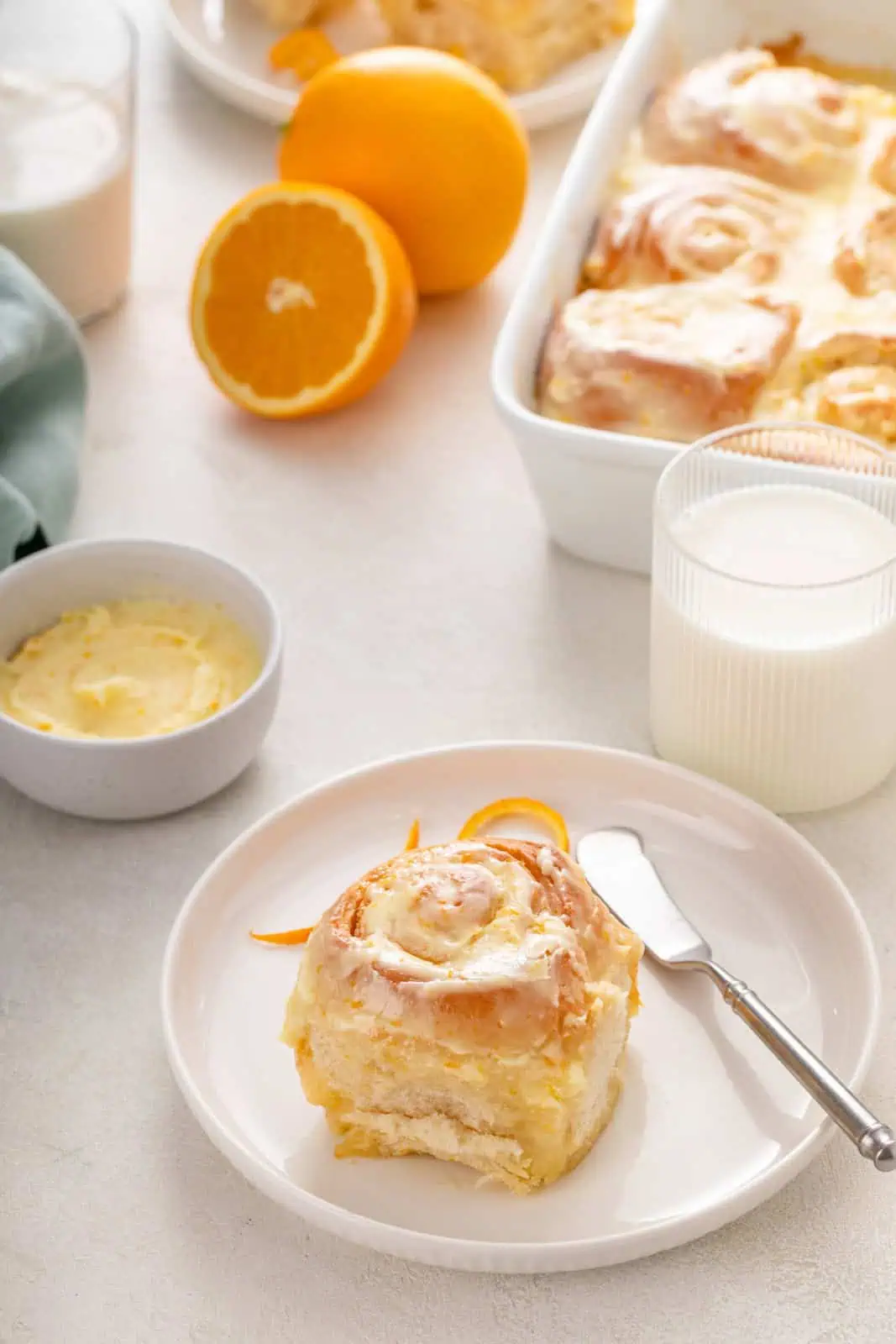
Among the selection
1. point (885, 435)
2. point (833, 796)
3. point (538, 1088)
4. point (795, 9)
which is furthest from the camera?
point (795, 9)

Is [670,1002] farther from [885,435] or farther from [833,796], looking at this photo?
[885,435]

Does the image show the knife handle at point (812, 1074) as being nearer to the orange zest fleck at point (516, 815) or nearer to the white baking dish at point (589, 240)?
the orange zest fleck at point (516, 815)

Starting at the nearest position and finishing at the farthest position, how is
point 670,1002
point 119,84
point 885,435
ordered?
1. point 670,1002
2. point 885,435
3. point 119,84

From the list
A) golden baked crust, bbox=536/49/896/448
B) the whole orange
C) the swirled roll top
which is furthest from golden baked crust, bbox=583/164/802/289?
the swirled roll top

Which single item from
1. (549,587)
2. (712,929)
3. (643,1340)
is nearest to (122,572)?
(549,587)

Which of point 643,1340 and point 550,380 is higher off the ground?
point 550,380

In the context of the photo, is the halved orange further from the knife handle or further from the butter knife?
the knife handle

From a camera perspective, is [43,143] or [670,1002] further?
[43,143]

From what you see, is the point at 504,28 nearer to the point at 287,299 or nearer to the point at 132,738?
the point at 287,299
